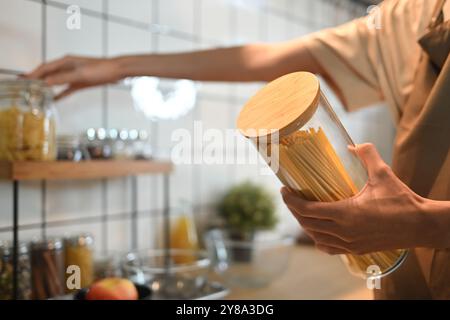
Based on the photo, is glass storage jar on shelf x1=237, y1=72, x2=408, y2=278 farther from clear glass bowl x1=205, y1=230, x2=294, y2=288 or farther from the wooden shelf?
clear glass bowl x1=205, y1=230, x2=294, y2=288

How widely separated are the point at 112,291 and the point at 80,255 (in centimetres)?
15

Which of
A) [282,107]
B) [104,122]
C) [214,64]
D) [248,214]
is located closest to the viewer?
[282,107]

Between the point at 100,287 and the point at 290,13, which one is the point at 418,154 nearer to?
the point at 100,287

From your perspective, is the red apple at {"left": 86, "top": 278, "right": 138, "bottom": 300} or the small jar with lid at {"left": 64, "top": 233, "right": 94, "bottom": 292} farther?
the small jar with lid at {"left": 64, "top": 233, "right": 94, "bottom": 292}

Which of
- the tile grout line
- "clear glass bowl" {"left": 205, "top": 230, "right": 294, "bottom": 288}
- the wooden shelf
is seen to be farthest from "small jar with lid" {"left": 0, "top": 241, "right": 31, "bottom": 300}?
"clear glass bowl" {"left": 205, "top": 230, "right": 294, "bottom": 288}

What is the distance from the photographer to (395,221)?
0.52 meters

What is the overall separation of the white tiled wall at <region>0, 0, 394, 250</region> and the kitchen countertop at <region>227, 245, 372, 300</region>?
287mm

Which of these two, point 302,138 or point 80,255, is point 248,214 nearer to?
point 80,255

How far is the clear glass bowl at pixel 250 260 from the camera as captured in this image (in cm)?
107

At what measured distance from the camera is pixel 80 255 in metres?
0.90

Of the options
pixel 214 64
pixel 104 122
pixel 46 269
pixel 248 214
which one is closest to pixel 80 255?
pixel 46 269

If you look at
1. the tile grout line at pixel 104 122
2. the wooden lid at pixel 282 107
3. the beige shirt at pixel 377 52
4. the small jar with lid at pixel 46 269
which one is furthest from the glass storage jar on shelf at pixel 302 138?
the tile grout line at pixel 104 122

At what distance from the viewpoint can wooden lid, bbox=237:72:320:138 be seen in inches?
18.6

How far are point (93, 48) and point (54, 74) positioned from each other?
0.60 feet
